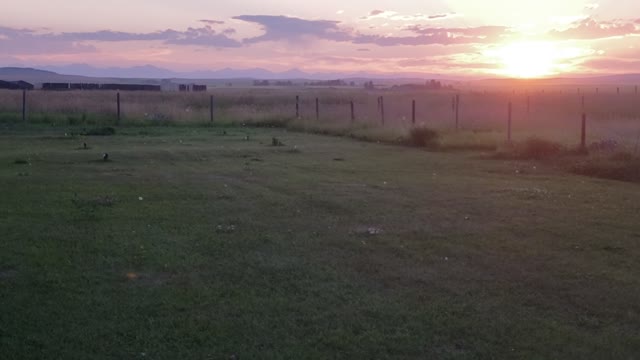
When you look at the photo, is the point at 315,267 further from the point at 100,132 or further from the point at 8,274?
the point at 100,132

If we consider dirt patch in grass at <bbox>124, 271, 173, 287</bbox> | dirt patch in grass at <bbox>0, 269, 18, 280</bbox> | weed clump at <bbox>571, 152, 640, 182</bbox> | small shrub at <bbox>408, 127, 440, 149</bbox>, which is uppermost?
small shrub at <bbox>408, 127, 440, 149</bbox>

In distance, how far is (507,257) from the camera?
8.44m

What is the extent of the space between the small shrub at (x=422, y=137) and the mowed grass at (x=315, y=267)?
8786mm

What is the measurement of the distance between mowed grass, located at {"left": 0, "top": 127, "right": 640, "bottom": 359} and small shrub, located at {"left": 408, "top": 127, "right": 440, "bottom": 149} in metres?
8.79

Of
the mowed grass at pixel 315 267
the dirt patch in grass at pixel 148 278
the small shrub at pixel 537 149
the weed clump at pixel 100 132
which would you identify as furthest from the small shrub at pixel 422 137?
the dirt patch in grass at pixel 148 278

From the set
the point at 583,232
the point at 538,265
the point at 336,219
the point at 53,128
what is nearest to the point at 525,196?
the point at 583,232

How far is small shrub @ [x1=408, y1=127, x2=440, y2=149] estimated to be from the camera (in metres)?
24.4

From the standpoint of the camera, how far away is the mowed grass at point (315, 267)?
572 centimetres

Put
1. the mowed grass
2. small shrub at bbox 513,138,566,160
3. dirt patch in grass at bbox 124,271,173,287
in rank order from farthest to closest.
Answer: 1. small shrub at bbox 513,138,566,160
2. dirt patch in grass at bbox 124,271,173,287
3. the mowed grass

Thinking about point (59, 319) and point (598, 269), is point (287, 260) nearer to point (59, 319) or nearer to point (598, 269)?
point (59, 319)

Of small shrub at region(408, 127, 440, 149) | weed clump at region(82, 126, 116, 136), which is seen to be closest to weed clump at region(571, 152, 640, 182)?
small shrub at region(408, 127, 440, 149)

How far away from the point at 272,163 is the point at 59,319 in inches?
491

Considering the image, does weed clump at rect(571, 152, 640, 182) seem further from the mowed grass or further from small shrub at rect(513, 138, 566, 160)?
small shrub at rect(513, 138, 566, 160)

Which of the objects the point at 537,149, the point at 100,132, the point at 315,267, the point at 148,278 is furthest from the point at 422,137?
the point at 148,278
